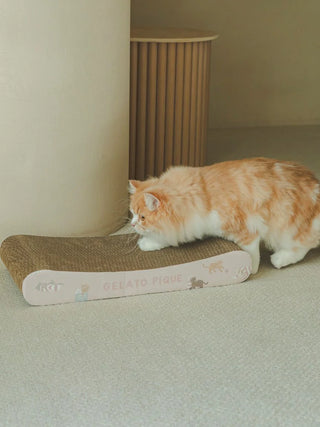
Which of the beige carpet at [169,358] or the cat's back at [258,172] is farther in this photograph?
the cat's back at [258,172]

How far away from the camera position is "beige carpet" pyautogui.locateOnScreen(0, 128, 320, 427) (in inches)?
71.7

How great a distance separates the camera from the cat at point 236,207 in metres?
2.51

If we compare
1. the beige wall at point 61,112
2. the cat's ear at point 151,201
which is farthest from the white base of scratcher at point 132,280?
the beige wall at point 61,112

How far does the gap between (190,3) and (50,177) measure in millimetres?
2698

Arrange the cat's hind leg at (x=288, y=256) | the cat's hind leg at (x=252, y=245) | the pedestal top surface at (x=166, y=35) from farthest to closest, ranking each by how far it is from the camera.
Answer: the pedestal top surface at (x=166, y=35) < the cat's hind leg at (x=288, y=256) < the cat's hind leg at (x=252, y=245)

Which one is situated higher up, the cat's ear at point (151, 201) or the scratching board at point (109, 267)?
the cat's ear at point (151, 201)

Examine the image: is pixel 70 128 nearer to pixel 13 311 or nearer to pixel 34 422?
pixel 13 311

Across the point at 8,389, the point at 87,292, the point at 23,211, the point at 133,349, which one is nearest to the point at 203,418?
the point at 133,349

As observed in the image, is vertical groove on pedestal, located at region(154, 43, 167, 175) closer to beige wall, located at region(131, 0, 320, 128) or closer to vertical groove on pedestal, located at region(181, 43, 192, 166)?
vertical groove on pedestal, located at region(181, 43, 192, 166)

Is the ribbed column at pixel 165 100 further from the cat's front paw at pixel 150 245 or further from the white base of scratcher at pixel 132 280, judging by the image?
the white base of scratcher at pixel 132 280

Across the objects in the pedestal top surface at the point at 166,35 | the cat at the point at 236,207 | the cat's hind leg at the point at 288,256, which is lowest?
the cat's hind leg at the point at 288,256

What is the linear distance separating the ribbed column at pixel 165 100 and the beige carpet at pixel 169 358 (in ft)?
4.02

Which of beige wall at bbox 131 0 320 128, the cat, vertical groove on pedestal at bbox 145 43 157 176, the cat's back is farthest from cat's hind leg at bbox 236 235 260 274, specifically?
beige wall at bbox 131 0 320 128

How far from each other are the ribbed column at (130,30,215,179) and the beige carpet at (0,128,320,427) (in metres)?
1.23
